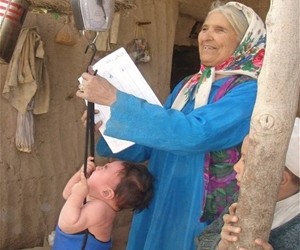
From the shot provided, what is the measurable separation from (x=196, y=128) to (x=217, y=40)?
1.41ft

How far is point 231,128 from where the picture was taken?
1929 millimetres

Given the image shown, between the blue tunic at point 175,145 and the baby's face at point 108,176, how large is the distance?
0.08 m

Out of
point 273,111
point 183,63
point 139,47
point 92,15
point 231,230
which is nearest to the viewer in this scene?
point 273,111

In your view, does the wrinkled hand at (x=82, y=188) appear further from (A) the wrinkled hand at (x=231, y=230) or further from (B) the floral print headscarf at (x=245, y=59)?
(A) the wrinkled hand at (x=231, y=230)

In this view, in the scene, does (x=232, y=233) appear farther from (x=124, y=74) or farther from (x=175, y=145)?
(x=124, y=74)

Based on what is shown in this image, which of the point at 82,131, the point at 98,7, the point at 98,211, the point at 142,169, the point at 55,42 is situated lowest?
the point at 82,131

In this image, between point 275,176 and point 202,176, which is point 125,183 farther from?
point 275,176

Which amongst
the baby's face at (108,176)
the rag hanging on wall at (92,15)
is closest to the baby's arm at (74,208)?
the baby's face at (108,176)

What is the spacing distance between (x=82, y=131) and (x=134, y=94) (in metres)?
2.44

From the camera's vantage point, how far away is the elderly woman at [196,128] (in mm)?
1854

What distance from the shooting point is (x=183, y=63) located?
637 cm

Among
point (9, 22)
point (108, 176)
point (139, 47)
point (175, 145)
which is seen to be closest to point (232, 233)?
point (175, 145)

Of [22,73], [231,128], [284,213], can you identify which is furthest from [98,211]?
[22,73]

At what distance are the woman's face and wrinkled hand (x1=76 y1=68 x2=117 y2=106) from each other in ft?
1.56
